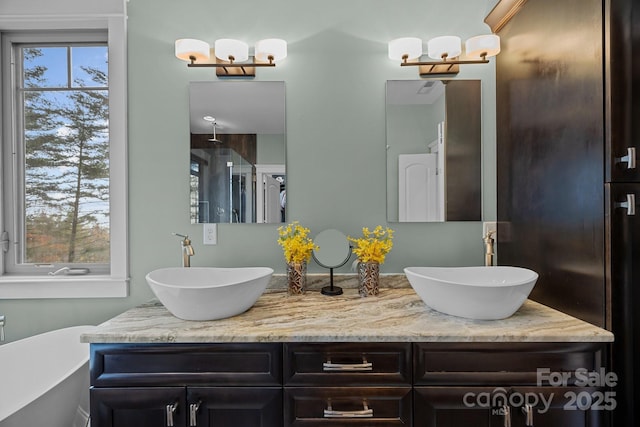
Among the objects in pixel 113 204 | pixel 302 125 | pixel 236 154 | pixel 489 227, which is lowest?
pixel 489 227

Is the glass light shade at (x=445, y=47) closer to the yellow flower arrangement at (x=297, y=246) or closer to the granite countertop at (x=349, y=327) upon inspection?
the yellow flower arrangement at (x=297, y=246)

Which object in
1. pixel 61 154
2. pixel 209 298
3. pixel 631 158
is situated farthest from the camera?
pixel 61 154

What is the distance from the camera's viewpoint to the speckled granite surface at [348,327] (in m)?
1.13

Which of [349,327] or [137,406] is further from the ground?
[349,327]

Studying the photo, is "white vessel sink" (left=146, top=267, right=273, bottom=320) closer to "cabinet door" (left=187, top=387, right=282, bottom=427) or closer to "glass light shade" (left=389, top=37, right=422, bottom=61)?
"cabinet door" (left=187, top=387, right=282, bottom=427)

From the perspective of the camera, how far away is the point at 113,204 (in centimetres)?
179

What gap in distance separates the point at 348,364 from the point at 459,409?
15.7 inches

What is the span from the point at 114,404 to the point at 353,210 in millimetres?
1284

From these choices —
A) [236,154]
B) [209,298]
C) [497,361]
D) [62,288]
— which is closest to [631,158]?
[497,361]

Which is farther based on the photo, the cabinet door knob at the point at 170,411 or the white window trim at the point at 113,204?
the white window trim at the point at 113,204

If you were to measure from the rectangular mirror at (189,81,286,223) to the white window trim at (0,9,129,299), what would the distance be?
36 cm

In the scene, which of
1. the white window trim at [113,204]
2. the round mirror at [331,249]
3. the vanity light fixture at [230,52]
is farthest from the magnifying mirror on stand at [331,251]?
the white window trim at [113,204]

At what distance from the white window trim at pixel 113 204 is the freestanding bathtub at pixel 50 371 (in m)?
0.21

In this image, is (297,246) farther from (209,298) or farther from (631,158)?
(631,158)
